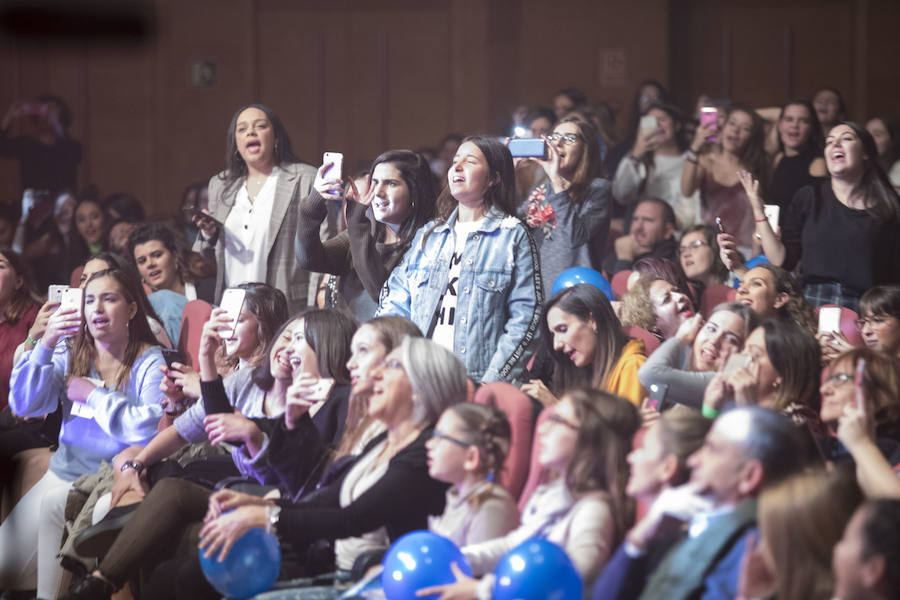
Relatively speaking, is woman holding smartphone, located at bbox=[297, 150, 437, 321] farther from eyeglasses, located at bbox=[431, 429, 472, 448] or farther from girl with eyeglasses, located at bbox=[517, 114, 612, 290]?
eyeglasses, located at bbox=[431, 429, 472, 448]

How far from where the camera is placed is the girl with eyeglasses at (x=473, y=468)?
10.0 ft

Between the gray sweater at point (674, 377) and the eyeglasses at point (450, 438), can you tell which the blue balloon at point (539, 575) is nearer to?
the eyeglasses at point (450, 438)

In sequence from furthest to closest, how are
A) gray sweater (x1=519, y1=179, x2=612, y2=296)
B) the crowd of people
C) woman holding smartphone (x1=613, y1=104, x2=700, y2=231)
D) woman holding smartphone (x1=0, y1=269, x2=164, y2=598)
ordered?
woman holding smartphone (x1=613, y1=104, x2=700, y2=231)
gray sweater (x1=519, y1=179, x2=612, y2=296)
woman holding smartphone (x1=0, y1=269, x2=164, y2=598)
the crowd of people

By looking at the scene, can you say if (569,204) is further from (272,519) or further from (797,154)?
(272,519)

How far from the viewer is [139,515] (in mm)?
3695

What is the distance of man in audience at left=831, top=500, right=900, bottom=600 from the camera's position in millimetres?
2342

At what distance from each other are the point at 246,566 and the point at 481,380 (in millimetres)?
1058

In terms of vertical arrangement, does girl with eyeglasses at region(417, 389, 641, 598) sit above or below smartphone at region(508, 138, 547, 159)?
below

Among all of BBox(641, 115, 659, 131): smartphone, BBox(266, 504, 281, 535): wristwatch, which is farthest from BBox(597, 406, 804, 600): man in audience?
BBox(641, 115, 659, 131): smartphone

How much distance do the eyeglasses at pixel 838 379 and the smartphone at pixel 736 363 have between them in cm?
27

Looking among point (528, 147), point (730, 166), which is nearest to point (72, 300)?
point (528, 147)

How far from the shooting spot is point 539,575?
108 inches

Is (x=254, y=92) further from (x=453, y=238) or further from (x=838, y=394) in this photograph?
(x=838, y=394)

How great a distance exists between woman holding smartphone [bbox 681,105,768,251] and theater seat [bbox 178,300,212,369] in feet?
8.04
